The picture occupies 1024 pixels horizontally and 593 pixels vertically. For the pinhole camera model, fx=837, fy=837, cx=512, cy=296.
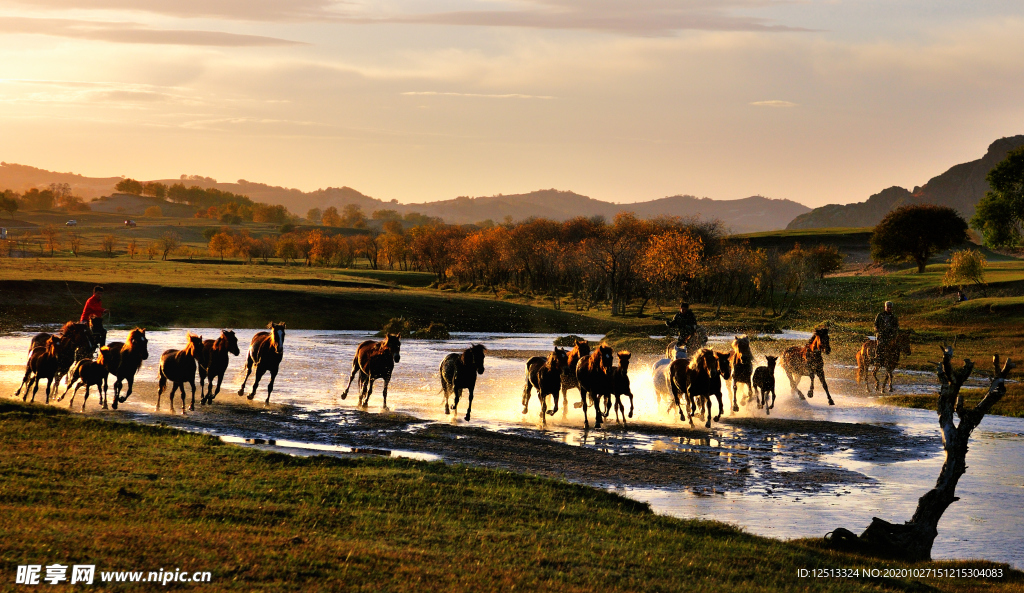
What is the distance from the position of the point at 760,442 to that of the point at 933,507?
8.31 metres

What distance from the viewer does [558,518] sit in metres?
13.2

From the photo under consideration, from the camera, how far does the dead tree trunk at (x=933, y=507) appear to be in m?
12.5

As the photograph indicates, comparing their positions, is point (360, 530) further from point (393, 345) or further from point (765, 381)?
point (765, 381)

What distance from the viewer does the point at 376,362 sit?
25.0 m

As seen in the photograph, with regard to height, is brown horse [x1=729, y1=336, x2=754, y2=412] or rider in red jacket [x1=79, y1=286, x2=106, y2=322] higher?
rider in red jacket [x1=79, y1=286, x2=106, y2=322]

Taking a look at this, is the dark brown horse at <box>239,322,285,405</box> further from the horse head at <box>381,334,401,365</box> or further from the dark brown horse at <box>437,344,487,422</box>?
the dark brown horse at <box>437,344,487,422</box>

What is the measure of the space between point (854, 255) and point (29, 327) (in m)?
140

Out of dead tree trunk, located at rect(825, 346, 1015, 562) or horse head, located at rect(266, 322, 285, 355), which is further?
horse head, located at rect(266, 322, 285, 355)

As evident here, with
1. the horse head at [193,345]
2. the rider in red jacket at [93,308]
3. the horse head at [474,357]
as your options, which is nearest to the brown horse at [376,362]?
the horse head at [474,357]

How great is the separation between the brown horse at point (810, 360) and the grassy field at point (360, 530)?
15571mm

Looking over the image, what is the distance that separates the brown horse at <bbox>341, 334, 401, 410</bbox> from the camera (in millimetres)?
24797

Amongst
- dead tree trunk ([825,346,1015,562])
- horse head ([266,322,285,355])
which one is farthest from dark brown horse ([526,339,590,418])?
dead tree trunk ([825,346,1015,562])

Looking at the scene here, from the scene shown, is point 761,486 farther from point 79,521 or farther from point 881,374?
point 881,374

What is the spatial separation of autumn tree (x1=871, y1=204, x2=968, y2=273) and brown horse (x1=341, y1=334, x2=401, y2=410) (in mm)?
100031
